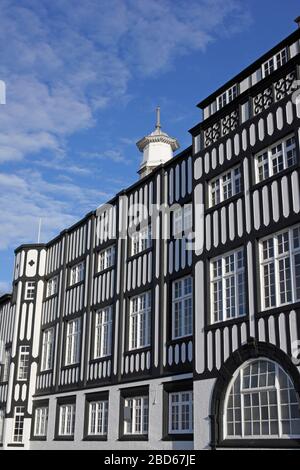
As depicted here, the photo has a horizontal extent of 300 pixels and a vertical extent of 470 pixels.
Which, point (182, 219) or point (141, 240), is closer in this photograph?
point (182, 219)

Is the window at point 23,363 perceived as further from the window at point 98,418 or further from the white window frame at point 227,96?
the white window frame at point 227,96

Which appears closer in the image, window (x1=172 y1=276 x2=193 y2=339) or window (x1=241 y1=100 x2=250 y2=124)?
window (x1=241 y1=100 x2=250 y2=124)

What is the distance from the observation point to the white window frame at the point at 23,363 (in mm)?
25594

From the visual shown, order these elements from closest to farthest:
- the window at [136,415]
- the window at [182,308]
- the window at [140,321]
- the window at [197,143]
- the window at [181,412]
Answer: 1. the window at [181,412]
2. the window at [197,143]
3. the window at [182,308]
4. the window at [136,415]
5. the window at [140,321]

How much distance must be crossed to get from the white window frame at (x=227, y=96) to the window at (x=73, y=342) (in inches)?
430

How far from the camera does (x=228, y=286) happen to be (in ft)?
46.0

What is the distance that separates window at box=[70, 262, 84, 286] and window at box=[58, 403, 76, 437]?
16.2 ft

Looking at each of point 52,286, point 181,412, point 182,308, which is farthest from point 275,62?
point 52,286

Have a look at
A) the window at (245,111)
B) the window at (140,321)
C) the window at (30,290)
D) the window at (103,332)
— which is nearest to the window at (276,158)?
the window at (245,111)

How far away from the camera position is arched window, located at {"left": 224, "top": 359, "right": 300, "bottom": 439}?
461 inches

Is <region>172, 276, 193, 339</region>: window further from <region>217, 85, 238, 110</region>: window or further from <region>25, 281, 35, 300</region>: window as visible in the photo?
<region>25, 281, 35, 300</region>: window

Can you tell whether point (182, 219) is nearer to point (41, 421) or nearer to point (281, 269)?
point (281, 269)

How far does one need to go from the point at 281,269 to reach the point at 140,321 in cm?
713

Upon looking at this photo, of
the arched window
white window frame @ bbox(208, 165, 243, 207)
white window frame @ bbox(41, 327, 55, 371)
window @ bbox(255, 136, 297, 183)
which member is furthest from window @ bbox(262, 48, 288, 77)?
white window frame @ bbox(41, 327, 55, 371)
